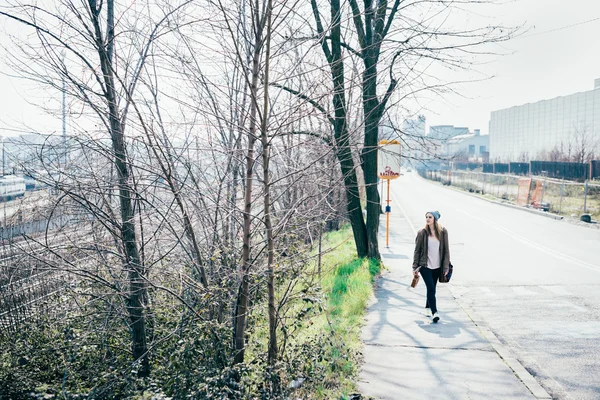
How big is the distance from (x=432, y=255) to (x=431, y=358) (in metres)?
1.92

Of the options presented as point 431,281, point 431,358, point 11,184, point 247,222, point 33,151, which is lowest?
point 431,358

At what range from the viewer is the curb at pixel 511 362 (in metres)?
5.25

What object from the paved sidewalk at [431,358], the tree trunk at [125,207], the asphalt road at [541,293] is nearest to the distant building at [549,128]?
the asphalt road at [541,293]

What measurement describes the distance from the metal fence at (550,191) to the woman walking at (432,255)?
16454mm

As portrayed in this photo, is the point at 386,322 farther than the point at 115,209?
Yes

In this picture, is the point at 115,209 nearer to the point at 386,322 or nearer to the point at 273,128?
the point at 273,128

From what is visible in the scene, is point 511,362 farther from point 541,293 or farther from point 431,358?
point 541,293

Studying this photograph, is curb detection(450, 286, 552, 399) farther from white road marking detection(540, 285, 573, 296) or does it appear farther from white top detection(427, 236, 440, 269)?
white road marking detection(540, 285, 573, 296)

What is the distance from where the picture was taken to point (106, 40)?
5.66m

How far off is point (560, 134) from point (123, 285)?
70.2 meters

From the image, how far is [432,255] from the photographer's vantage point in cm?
773

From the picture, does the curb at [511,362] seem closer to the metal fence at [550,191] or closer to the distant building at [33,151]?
the distant building at [33,151]

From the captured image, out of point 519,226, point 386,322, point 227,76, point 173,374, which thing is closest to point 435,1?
point 227,76

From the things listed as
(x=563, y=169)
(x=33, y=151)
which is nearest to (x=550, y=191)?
(x=563, y=169)
